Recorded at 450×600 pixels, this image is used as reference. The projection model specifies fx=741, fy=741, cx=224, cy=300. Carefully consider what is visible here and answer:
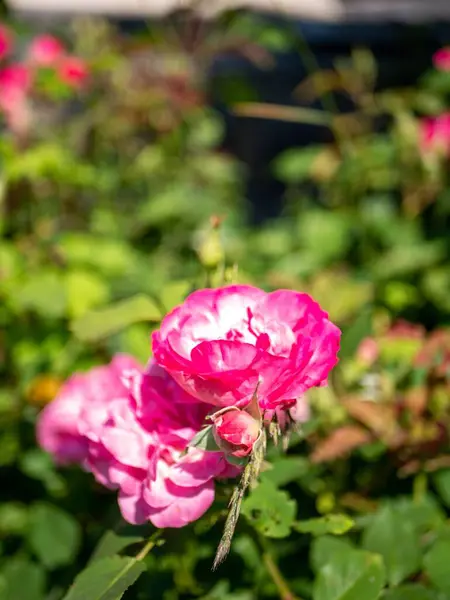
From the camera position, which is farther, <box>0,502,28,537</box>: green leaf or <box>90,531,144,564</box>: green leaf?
<box>0,502,28,537</box>: green leaf

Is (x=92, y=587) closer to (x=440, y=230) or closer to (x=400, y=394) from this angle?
(x=400, y=394)

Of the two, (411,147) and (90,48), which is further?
Result: (90,48)

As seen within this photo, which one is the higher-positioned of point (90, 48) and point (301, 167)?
point (90, 48)

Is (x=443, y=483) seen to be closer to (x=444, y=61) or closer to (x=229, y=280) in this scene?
(x=229, y=280)

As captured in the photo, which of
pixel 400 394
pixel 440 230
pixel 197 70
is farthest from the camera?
pixel 197 70

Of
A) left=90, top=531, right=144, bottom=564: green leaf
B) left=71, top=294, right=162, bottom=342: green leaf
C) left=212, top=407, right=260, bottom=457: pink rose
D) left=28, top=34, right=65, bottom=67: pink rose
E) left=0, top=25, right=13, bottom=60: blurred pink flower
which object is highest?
left=212, top=407, right=260, bottom=457: pink rose

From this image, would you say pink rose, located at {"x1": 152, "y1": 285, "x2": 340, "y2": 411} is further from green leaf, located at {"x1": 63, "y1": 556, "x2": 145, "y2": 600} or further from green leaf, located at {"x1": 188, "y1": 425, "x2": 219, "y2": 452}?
green leaf, located at {"x1": 63, "y1": 556, "x2": 145, "y2": 600}

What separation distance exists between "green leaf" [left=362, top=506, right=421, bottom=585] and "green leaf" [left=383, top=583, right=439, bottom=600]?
0.01 m

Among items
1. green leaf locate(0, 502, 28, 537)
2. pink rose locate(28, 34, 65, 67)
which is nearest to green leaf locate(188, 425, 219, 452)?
green leaf locate(0, 502, 28, 537)

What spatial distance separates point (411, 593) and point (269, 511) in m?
0.18

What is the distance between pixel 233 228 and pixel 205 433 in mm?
1615

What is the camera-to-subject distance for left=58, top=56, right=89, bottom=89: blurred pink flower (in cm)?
201

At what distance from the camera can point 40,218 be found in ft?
6.11

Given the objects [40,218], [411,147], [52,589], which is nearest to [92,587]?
[52,589]
